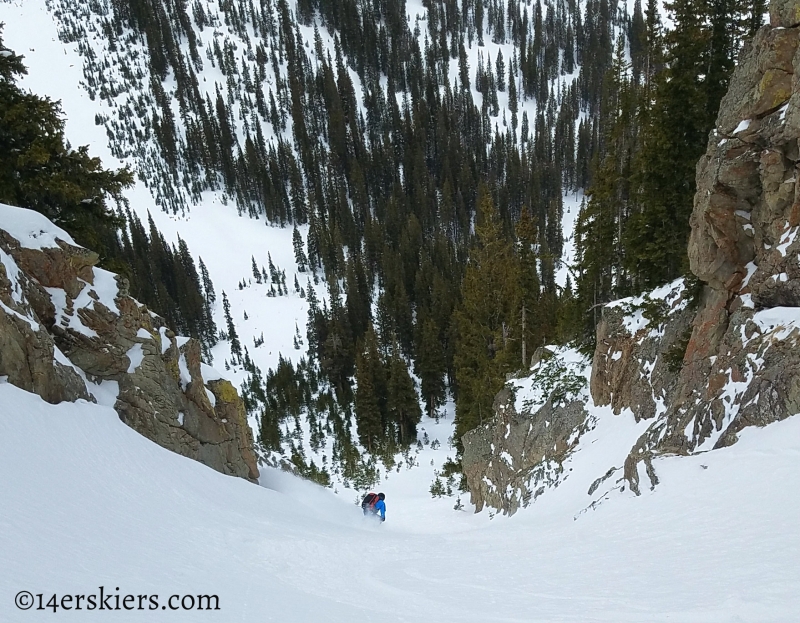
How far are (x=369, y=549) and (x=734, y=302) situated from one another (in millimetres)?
9101

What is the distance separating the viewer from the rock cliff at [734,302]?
7.93 metres

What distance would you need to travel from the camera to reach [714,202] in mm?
10070

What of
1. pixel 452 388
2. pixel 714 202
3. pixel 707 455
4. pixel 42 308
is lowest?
pixel 707 455

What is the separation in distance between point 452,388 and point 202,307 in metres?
40.5

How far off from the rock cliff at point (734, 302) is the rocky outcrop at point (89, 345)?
1018 centimetres

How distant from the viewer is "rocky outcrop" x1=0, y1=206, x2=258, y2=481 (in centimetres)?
849

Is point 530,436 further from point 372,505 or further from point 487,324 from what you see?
point 487,324

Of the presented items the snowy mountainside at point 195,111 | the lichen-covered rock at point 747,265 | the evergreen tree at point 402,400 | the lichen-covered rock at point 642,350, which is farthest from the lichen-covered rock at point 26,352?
the snowy mountainside at point 195,111

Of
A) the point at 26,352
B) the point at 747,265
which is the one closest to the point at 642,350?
the point at 747,265

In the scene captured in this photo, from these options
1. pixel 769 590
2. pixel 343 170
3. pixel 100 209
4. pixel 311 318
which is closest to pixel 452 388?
pixel 311 318

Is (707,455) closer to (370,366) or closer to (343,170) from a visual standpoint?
(370,366)

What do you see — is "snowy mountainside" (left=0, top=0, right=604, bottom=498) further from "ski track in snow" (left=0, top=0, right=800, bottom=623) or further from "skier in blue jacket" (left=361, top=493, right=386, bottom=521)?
"ski track in snow" (left=0, top=0, right=800, bottom=623)

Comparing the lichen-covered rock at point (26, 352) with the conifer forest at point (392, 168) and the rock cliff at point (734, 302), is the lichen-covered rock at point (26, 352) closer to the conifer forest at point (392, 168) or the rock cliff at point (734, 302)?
the conifer forest at point (392, 168)

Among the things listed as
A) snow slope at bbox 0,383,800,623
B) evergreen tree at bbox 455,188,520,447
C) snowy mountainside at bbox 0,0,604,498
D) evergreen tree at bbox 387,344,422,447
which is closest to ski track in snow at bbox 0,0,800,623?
snow slope at bbox 0,383,800,623
